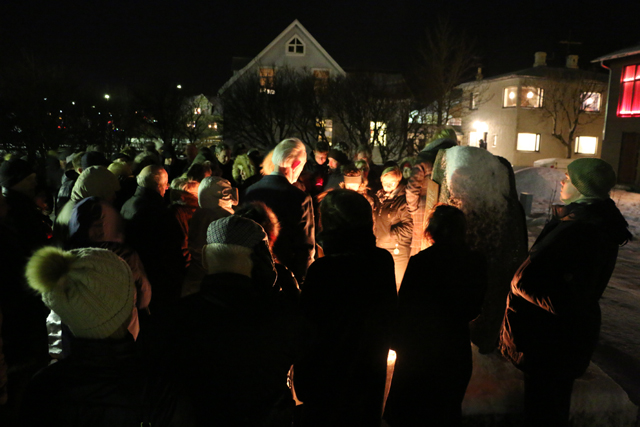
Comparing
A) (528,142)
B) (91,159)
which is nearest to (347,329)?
(91,159)

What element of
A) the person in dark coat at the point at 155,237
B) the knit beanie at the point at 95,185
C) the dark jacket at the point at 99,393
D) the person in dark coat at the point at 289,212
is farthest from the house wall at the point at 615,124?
the dark jacket at the point at 99,393

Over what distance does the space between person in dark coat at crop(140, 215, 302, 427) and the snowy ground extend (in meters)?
3.74

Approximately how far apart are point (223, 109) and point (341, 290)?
2216cm

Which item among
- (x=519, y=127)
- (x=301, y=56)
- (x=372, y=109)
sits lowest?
(x=519, y=127)

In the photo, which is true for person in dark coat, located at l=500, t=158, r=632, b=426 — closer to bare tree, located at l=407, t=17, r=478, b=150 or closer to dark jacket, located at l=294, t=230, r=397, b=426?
dark jacket, located at l=294, t=230, r=397, b=426

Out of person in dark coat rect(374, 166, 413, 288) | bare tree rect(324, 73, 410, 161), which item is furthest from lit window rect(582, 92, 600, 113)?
person in dark coat rect(374, 166, 413, 288)

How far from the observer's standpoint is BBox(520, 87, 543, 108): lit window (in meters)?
32.6

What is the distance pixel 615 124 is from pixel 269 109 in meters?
17.5

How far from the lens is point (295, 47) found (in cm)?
3131

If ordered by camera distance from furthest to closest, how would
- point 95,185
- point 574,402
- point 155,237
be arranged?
1. point 155,237
2. point 95,185
3. point 574,402

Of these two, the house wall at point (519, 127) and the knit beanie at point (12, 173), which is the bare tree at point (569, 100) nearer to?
the house wall at point (519, 127)

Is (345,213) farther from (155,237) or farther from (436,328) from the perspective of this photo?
(155,237)

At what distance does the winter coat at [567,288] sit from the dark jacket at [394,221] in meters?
1.90

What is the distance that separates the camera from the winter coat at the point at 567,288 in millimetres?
2666
